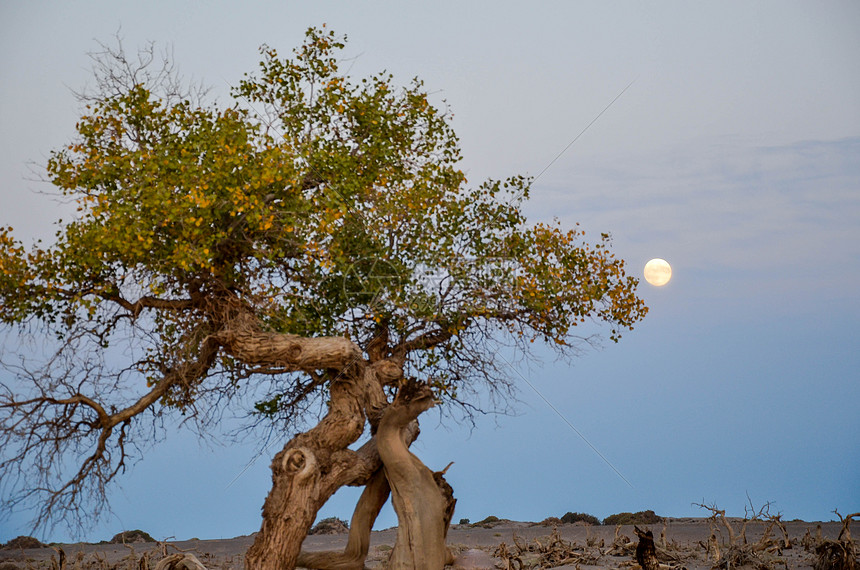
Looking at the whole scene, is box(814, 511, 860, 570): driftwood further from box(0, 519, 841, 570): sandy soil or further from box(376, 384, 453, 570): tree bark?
box(376, 384, 453, 570): tree bark

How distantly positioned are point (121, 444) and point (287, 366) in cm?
345

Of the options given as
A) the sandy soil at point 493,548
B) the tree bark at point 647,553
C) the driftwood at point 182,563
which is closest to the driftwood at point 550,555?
the sandy soil at point 493,548

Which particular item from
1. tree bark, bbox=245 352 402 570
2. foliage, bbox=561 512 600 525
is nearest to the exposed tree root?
tree bark, bbox=245 352 402 570

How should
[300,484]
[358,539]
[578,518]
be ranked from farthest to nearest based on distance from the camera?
[578,518] < [358,539] < [300,484]

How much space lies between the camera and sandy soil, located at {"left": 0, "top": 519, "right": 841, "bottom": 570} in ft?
50.8

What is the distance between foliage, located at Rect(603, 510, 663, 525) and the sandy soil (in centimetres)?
59

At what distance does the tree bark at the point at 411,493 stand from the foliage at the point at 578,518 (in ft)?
40.6

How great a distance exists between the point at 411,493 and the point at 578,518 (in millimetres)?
13421

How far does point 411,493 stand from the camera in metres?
13.5

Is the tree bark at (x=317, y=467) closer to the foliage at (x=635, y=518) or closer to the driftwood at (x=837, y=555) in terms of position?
the driftwood at (x=837, y=555)

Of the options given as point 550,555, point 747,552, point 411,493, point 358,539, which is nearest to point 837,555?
point 747,552

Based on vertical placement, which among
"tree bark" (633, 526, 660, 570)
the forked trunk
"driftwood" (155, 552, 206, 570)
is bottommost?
"driftwood" (155, 552, 206, 570)

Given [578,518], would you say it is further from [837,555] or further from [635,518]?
[837,555]

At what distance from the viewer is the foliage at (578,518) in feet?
82.0
